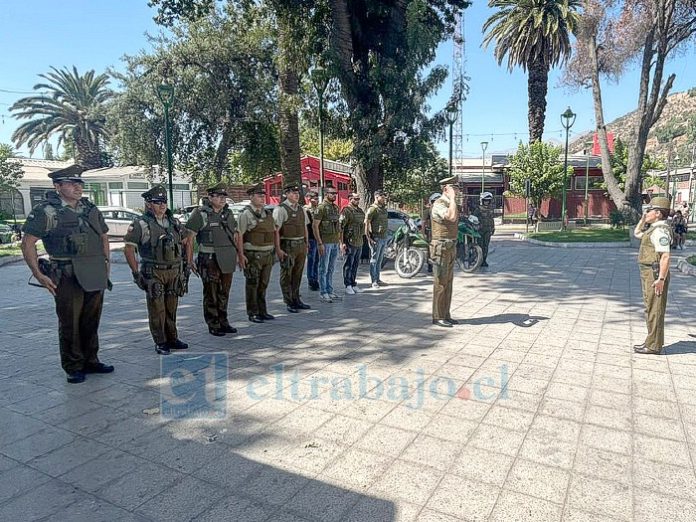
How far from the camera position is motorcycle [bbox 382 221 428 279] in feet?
34.0

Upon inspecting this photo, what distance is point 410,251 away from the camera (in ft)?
34.6

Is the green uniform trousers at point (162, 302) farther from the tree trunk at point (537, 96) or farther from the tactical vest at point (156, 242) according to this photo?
the tree trunk at point (537, 96)

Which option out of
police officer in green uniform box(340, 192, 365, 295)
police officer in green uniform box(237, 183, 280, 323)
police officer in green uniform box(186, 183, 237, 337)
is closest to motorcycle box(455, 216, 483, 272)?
police officer in green uniform box(340, 192, 365, 295)

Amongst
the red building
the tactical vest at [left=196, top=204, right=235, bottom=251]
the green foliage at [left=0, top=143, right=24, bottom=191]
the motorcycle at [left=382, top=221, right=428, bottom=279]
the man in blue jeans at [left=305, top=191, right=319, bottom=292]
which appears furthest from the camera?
the red building

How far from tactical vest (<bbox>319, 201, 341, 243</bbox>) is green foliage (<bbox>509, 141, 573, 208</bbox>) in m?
22.2

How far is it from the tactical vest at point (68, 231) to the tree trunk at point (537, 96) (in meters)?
28.9

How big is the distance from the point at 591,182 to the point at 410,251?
2777 cm

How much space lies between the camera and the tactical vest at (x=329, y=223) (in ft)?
25.5

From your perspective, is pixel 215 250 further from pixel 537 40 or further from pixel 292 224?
pixel 537 40

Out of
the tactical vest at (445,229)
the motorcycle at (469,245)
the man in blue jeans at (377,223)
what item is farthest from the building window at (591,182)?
the tactical vest at (445,229)

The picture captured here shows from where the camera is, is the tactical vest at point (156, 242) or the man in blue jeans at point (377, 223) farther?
the man in blue jeans at point (377, 223)

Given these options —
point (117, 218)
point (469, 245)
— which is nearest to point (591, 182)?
point (469, 245)

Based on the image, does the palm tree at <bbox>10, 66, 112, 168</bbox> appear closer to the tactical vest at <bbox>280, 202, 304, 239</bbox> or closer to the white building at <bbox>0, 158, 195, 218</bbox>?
the white building at <bbox>0, 158, 195, 218</bbox>

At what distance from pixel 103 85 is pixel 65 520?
4067 centimetres
